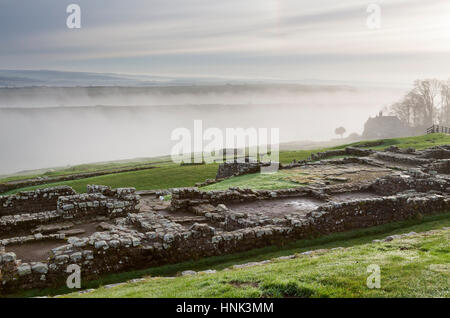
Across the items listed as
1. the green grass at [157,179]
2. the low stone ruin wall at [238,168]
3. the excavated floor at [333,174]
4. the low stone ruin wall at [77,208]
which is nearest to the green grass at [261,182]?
the excavated floor at [333,174]

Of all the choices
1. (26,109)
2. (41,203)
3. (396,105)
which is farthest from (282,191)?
(26,109)

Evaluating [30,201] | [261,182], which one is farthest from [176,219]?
[30,201]

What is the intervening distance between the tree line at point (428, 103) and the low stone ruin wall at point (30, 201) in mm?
91976

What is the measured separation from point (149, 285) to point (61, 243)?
5.75m

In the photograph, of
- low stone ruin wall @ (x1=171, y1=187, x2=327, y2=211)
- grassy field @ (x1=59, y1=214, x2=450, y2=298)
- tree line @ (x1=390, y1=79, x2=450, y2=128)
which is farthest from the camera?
tree line @ (x1=390, y1=79, x2=450, y2=128)

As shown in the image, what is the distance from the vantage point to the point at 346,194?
19734 mm

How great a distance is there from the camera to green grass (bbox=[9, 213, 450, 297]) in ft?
35.0

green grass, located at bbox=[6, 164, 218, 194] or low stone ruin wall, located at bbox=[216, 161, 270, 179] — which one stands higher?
low stone ruin wall, located at bbox=[216, 161, 270, 179]

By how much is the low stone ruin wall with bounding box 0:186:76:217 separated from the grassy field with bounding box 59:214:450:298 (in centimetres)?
1250

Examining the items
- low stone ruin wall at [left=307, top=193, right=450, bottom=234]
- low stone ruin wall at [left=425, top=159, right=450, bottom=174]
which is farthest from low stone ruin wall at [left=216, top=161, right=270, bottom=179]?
low stone ruin wall at [left=307, top=193, right=450, bottom=234]

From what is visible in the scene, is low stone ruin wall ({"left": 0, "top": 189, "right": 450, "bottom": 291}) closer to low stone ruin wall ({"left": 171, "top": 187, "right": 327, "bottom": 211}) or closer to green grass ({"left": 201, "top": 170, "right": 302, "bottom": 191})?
low stone ruin wall ({"left": 171, "top": 187, "right": 327, "bottom": 211})
